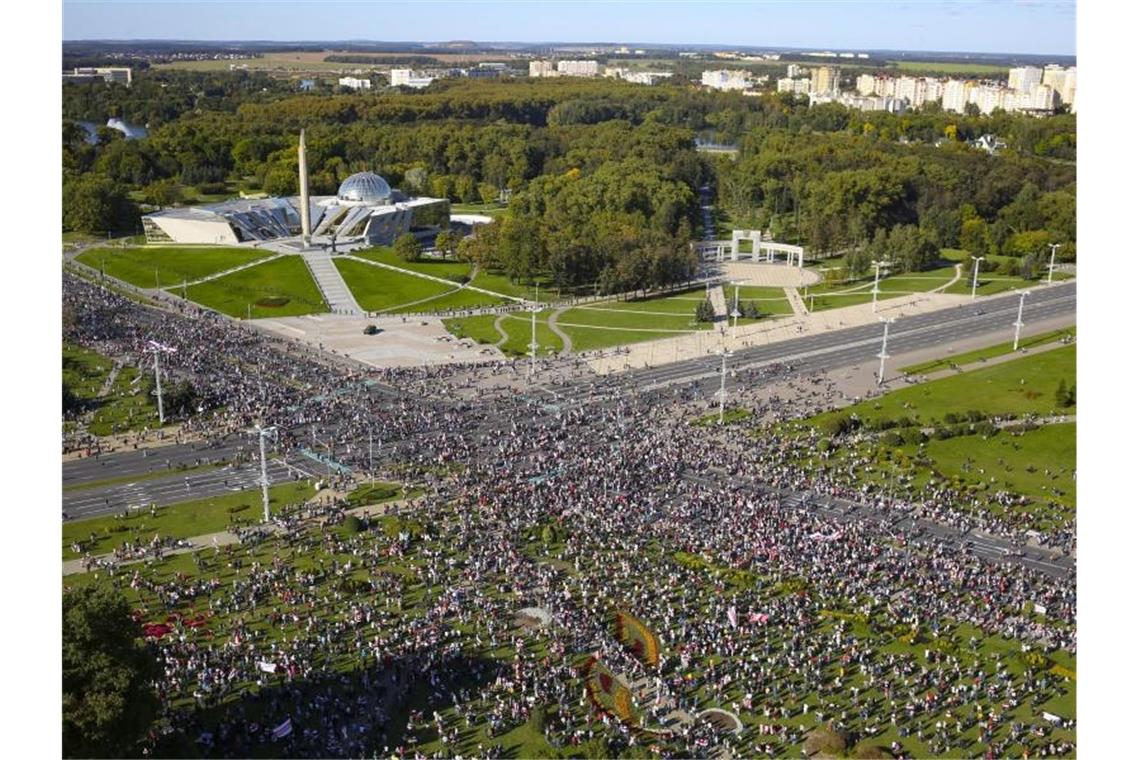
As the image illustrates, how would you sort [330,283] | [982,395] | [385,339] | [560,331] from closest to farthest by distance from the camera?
[982,395] < [385,339] < [560,331] < [330,283]

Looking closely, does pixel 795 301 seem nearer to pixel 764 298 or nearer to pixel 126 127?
pixel 764 298

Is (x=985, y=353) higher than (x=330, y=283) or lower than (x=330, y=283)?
lower

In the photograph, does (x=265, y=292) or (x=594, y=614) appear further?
(x=265, y=292)

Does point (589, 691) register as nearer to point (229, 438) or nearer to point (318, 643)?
point (318, 643)

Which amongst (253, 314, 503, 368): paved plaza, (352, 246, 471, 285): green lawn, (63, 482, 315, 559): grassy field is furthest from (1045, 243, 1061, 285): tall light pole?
(63, 482, 315, 559): grassy field

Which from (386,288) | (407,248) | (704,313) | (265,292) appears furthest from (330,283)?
(704,313)

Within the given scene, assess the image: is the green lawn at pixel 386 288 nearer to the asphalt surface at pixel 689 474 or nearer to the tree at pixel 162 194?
the asphalt surface at pixel 689 474
